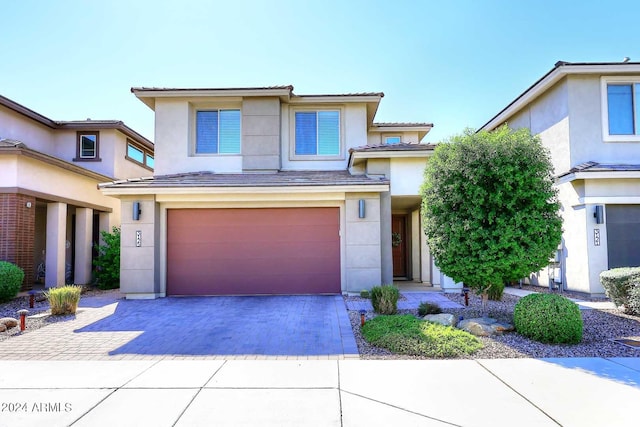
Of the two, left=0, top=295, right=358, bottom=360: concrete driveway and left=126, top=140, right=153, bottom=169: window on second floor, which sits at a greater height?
left=126, top=140, right=153, bottom=169: window on second floor

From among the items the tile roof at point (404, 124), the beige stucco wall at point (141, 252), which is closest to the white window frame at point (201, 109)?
the beige stucco wall at point (141, 252)

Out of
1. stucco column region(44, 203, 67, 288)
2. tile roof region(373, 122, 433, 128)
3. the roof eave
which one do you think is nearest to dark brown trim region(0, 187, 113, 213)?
stucco column region(44, 203, 67, 288)

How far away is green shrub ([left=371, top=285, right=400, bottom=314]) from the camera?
26.8ft

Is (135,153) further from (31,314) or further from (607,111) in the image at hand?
(607,111)

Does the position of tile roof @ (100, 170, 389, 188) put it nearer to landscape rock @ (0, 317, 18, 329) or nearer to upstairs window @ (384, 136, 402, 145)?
landscape rock @ (0, 317, 18, 329)

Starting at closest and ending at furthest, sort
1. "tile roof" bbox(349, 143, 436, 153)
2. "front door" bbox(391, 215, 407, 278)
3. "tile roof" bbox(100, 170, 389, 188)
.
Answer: "tile roof" bbox(100, 170, 389, 188) < "tile roof" bbox(349, 143, 436, 153) < "front door" bbox(391, 215, 407, 278)

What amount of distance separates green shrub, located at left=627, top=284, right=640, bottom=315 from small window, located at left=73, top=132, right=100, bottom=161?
62.7ft

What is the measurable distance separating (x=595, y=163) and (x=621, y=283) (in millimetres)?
4339

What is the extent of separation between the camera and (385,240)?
11.2 metres

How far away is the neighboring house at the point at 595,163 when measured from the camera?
1041 cm

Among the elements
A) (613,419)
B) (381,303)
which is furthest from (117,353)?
(613,419)

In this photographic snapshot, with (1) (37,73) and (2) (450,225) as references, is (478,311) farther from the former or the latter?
(1) (37,73)

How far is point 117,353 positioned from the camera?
5.93m

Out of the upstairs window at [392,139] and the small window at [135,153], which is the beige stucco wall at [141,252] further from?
the upstairs window at [392,139]
